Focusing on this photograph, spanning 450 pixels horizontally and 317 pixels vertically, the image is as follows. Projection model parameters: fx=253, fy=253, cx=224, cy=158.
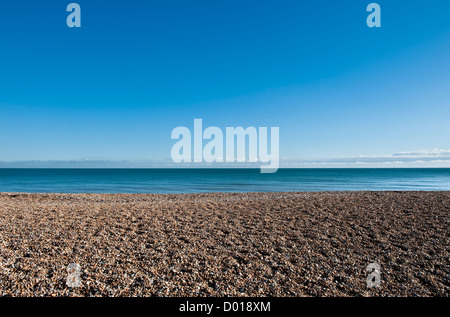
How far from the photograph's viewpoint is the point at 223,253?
7.02m

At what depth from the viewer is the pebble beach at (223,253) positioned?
5.28 metres

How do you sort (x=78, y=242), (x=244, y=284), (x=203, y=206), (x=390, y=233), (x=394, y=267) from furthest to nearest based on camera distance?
(x=203, y=206) → (x=390, y=233) → (x=78, y=242) → (x=394, y=267) → (x=244, y=284)

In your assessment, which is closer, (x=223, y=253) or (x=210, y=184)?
(x=223, y=253)

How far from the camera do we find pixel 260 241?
8.05 meters

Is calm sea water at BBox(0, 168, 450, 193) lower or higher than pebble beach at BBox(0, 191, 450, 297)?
lower

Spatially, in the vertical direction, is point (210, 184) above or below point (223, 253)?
below

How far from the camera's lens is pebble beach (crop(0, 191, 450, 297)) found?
5.28 metres

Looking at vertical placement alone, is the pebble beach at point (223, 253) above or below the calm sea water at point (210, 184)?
above

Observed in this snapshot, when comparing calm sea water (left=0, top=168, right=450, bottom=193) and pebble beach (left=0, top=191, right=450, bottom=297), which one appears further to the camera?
calm sea water (left=0, top=168, right=450, bottom=193)

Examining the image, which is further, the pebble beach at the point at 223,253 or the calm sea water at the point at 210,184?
the calm sea water at the point at 210,184
